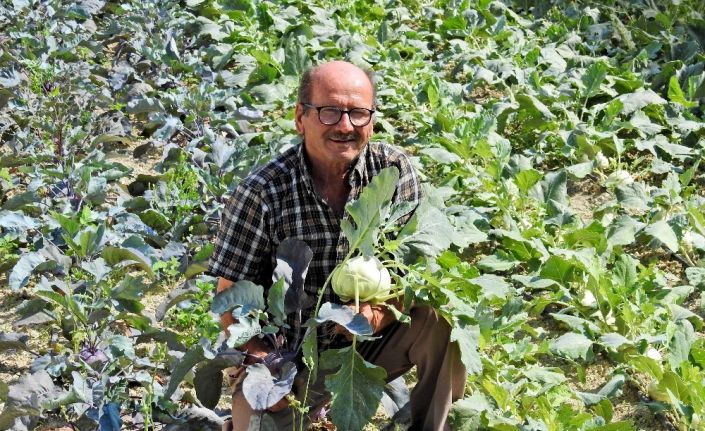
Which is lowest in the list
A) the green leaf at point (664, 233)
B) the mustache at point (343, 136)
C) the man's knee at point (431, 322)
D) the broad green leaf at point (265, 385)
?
the green leaf at point (664, 233)

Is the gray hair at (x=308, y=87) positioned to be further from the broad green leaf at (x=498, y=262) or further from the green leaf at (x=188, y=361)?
the broad green leaf at (x=498, y=262)

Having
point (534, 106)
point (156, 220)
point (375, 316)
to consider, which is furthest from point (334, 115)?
point (534, 106)

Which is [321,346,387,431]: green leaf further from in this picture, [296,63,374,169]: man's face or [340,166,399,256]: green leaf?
[296,63,374,169]: man's face

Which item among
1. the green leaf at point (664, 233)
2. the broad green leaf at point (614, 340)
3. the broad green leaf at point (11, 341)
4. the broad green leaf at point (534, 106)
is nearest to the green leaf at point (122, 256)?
the broad green leaf at point (11, 341)

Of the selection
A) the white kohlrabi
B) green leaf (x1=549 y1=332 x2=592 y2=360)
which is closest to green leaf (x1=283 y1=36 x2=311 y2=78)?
green leaf (x1=549 y1=332 x2=592 y2=360)

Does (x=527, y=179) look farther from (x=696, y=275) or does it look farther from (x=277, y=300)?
(x=277, y=300)

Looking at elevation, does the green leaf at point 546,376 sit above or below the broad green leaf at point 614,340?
below

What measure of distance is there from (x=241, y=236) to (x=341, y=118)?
0.41 metres

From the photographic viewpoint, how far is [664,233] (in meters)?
4.03

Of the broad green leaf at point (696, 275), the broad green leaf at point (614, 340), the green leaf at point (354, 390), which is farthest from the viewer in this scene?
the broad green leaf at point (696, 275)

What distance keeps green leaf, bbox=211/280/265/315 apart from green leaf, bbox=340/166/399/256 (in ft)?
0.85

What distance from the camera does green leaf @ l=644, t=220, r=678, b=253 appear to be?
13.0 feet

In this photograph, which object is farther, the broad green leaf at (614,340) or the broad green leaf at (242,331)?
the broad green leaf at (614,340)

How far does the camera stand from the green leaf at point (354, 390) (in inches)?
103
